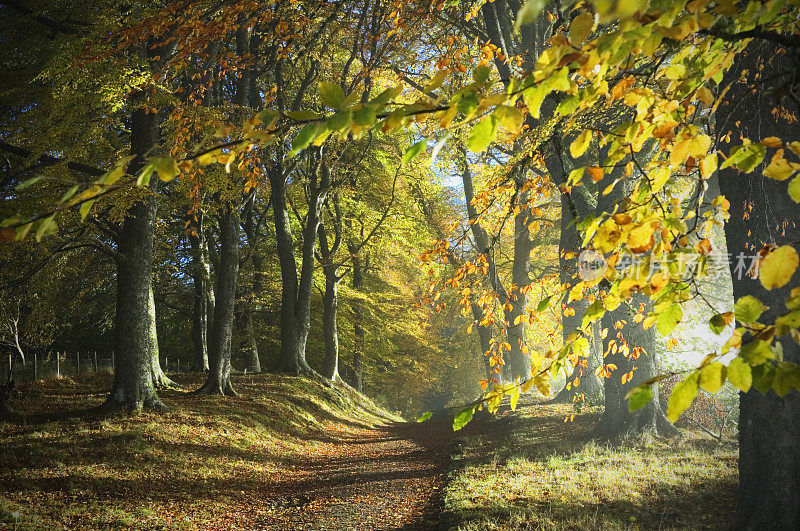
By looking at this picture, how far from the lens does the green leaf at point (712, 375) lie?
1200mm

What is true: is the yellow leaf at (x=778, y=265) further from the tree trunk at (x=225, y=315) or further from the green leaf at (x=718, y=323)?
the tree trunk at (x=225, y=315)

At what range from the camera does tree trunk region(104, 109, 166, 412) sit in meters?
9.70

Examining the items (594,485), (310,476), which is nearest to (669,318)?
(594,485)

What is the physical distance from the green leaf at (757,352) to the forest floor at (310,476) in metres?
4.93

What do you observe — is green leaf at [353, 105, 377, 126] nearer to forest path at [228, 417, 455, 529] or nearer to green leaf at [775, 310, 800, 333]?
green leaf at [775, 310, 800, 333]

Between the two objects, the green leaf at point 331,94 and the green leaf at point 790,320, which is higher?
the green leaf at point 331,94

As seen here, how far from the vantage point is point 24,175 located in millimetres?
9055

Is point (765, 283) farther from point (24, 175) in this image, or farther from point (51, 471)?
point (24, 175)

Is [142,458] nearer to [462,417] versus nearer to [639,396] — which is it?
[462,417]

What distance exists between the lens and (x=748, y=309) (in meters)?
1.27

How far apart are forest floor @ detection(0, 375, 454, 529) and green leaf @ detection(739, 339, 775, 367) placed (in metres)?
5.03

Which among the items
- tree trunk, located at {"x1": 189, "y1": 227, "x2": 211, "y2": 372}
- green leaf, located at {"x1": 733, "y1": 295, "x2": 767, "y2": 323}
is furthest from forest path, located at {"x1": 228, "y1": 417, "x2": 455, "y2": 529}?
tree trunk, located at {"x1": 189, "y1": 227, "x2": 211, "y2": 372}

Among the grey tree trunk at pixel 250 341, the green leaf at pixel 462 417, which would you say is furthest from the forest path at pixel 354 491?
the grey tree trunk at pixel 250 341

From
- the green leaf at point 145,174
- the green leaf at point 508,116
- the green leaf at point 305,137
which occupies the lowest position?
the green leaf at point 145,174
